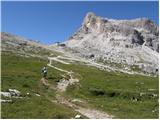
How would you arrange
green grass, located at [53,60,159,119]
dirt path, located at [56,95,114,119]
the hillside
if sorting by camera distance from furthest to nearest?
green grass, located at [53,60,159,119]
dirt path, located at [56,95,114,119]
the hillside

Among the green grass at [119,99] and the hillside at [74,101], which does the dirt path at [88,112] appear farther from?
the green grass at [119,99]

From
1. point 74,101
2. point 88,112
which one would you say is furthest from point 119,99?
point 88,112

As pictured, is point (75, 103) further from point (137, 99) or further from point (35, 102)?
point (137, 99)

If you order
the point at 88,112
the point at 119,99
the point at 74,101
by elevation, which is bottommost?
the point at 119,99

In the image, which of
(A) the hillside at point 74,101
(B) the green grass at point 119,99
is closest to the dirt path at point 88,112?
(A) the hillside at point 74,101

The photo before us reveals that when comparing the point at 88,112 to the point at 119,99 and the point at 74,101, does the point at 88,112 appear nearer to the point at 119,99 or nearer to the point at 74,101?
the point at 74,101

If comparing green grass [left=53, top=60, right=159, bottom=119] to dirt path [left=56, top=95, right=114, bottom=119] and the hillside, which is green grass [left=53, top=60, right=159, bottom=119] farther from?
dirt path [left=56, top=95, right=114, bottom=119]

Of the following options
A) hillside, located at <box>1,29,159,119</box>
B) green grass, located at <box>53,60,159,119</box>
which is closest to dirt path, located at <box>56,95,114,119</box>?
hillside, located at <box>1,29,159,119</box>

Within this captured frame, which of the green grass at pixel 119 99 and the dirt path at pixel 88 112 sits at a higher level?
the dirt path at pixel 88 112

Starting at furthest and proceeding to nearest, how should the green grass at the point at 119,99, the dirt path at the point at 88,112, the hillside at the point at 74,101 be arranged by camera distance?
the green grass at the point at 119,99
the dirt path at the point at 88,112
the hillside at the point at 74,101

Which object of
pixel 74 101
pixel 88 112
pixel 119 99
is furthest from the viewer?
pixel 119 99

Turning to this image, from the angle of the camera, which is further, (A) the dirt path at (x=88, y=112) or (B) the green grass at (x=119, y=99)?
(B) the green grass at (x=119, y=99)

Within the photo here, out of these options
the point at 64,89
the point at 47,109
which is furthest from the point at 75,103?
the point at 64,89

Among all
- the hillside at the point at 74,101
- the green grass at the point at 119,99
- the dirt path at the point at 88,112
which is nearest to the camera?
the hillside at the point at 74,101
